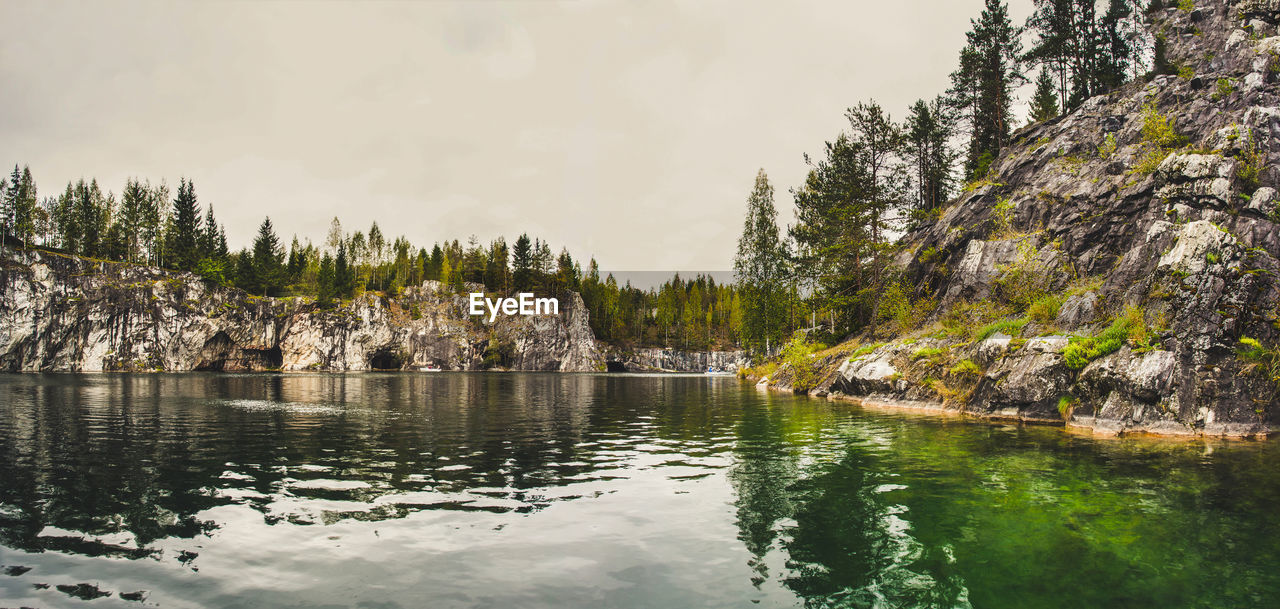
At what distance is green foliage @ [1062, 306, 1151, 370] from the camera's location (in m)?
22.7

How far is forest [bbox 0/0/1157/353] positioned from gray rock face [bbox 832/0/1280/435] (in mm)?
4568

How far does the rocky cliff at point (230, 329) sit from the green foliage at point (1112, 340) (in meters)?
120

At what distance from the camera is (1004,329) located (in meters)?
30.6

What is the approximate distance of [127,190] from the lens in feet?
404

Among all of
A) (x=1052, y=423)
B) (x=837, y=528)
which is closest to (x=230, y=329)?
(x=1052, y=423)

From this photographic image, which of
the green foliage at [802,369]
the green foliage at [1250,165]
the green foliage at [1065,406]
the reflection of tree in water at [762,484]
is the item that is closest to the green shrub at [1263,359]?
the green foliage at [1065,406]

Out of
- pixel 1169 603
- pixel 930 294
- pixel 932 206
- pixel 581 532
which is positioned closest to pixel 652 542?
pixel 581 532

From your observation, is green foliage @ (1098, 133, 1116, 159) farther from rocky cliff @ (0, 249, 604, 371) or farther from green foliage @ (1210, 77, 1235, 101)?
rocky cliff @ (0, 249, 604, 371)

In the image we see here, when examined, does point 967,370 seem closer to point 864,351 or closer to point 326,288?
point 864,351

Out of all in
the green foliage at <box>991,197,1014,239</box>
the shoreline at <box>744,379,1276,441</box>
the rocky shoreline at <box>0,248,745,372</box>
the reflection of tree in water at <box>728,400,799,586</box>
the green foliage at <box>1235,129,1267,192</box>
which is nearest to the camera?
the reflection of tree in water at <box>728,400,799,586</box>

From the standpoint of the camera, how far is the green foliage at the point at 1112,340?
22.7 meters

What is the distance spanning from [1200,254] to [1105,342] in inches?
191

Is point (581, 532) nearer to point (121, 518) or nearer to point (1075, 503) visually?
point (121, 518)

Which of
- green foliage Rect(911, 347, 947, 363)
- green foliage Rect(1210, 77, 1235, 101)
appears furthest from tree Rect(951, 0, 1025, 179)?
green foliage Rect(911, 347, 947, 363)
